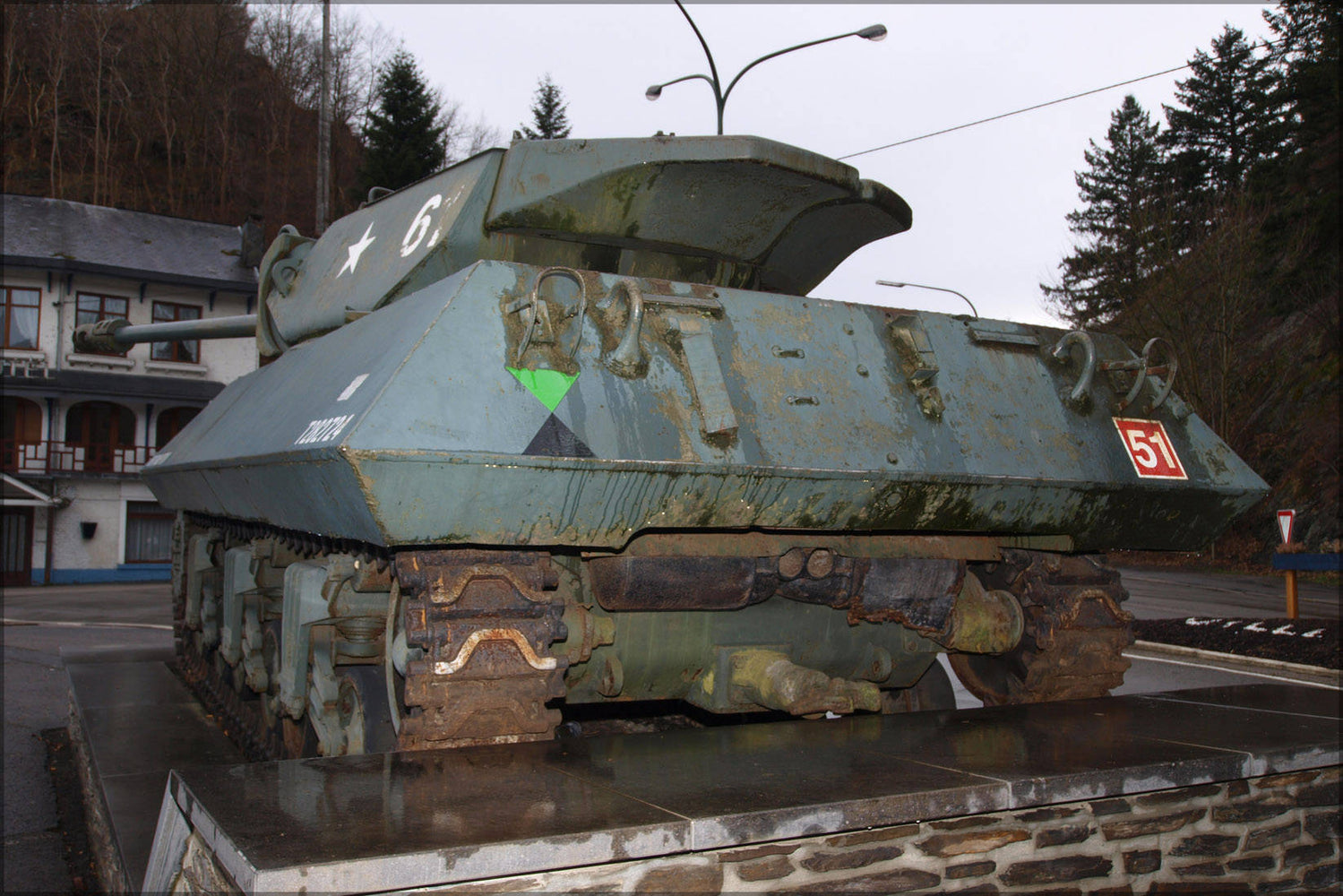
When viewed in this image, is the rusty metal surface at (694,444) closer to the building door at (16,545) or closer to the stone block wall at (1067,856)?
the stone block wall at (1067,856)

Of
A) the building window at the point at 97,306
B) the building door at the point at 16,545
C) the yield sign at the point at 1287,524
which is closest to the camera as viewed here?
the yield sign at the point at 1287,524

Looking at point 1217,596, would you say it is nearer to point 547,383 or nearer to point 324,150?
point 324,150

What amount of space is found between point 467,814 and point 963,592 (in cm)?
282

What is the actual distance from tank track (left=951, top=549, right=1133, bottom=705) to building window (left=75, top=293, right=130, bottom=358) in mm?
26054

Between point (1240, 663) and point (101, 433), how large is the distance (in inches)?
1004

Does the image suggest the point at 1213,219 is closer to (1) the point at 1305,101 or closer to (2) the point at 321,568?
(1) the point at 1305,101

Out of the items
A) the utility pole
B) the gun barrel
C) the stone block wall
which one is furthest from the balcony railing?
the stone block wall

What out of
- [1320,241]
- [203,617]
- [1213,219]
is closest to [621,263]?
[203,617]

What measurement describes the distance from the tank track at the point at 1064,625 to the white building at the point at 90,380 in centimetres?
2469

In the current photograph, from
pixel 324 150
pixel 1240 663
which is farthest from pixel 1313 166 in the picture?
pixel 324 150

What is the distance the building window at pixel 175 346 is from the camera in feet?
91.9

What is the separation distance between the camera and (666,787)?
3.52m

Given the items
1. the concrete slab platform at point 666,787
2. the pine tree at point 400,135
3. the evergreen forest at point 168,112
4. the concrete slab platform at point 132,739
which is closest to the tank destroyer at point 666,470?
the concrete slab platform at point 666,787

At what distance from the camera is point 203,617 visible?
7.88 metres
